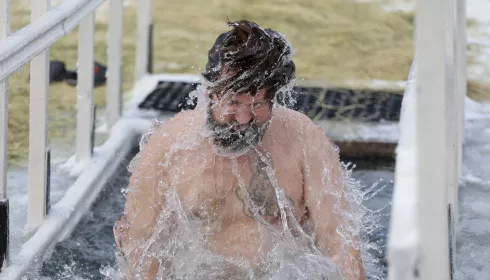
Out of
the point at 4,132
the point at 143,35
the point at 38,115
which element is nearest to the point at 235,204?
the point at 4,132

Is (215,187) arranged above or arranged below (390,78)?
above

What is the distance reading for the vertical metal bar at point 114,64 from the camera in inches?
213

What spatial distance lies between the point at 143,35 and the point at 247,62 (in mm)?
3285

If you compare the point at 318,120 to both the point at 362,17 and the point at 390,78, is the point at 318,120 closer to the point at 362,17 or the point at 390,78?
the point at 390,78

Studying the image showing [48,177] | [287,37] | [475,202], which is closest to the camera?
[48,177]

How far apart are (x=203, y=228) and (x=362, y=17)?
589 centimetres

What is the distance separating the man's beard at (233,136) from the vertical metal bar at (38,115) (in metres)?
1.06

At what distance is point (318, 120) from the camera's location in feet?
18.2

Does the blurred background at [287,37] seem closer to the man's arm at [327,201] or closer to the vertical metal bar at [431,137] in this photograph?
the man's arm at [327,201]

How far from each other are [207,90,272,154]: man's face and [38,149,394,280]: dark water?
40.6 inches

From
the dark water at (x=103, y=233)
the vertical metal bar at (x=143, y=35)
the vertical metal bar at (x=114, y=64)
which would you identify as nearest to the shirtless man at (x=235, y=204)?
the dark water at (x=103, y=233)

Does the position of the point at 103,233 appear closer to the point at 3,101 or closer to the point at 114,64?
the point at 3,101

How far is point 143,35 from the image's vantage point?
20.6 ft

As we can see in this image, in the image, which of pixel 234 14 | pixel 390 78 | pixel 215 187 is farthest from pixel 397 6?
pixel 215 187
